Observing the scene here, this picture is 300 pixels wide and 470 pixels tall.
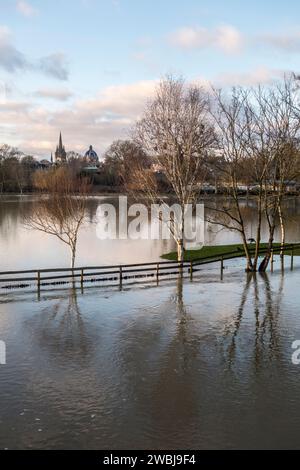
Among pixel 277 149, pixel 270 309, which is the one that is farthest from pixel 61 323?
pixel 277 149

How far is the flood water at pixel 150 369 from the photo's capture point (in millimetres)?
9273

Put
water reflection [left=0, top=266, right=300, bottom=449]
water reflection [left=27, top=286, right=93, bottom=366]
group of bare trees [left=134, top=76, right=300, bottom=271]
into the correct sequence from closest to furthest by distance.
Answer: water reflection [left=0, top=266, right=300, bottom=449], water reflection [left=27, top=286, right=93, bottom=366], group of bare trees [left=134, top=76, right=300, bottom=271]

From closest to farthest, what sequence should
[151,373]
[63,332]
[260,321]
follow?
[151,373] < [63,332] < [260,321]

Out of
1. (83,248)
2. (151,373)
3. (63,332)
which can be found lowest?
(151,373)

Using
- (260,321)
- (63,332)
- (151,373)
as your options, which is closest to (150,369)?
(151,373)

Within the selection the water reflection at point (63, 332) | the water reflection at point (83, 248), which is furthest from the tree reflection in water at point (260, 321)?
the water reflection at point (83, 248)

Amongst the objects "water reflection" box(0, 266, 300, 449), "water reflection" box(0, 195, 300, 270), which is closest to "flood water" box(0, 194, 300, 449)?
"water reflection" box(0, 266, 300, 449)

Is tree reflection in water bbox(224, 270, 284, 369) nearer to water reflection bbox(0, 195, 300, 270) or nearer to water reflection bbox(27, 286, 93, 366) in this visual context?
water reflection bbox(27, 286, 93, 366)

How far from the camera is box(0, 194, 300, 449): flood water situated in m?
9.27

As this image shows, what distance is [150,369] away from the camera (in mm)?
12414

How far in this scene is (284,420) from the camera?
32.2ft

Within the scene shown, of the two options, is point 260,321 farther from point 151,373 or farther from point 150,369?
point 151,373

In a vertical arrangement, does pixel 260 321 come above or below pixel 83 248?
below
